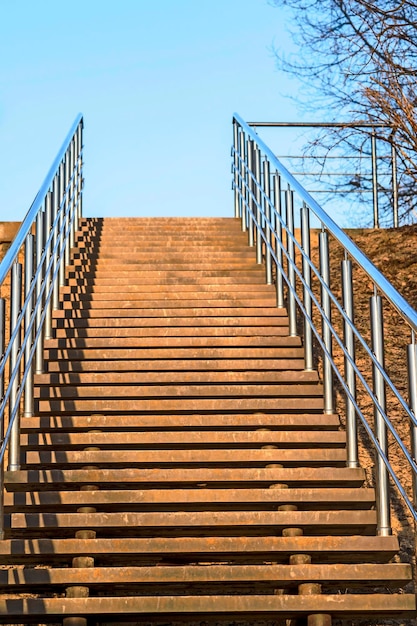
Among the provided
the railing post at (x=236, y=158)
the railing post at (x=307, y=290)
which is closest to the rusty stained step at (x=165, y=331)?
the railing post at (x=307, y=290)

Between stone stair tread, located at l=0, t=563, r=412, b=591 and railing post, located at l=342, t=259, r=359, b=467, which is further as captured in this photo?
railing post, located at l=342, t=259, r=359, b=467

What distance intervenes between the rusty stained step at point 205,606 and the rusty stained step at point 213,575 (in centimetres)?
10

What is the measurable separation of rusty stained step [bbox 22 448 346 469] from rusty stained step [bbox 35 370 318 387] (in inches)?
30.7

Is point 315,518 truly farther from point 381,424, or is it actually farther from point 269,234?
point 269,234

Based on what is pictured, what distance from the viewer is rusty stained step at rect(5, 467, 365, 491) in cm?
511

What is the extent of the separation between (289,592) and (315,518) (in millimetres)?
321

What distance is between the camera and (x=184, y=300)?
24.4 feet

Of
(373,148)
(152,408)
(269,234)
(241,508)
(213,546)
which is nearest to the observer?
(213,546)

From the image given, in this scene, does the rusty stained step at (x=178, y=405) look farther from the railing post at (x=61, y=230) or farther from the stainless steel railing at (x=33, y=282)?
the railing post at (x=61, y=230)

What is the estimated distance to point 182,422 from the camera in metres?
5.69

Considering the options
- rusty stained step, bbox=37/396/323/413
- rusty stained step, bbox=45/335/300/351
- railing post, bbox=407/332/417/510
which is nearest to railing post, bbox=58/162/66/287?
rusty stained step, bbox=45/335/300/351

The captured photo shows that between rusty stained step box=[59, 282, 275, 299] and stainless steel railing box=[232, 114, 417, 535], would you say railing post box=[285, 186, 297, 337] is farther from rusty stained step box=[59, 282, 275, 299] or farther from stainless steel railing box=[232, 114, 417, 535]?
rusty stained step box=[59, 282, 275, 299]

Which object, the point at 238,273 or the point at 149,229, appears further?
the point at 149,229

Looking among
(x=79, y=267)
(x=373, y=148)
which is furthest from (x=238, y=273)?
(x=373, y=148)
